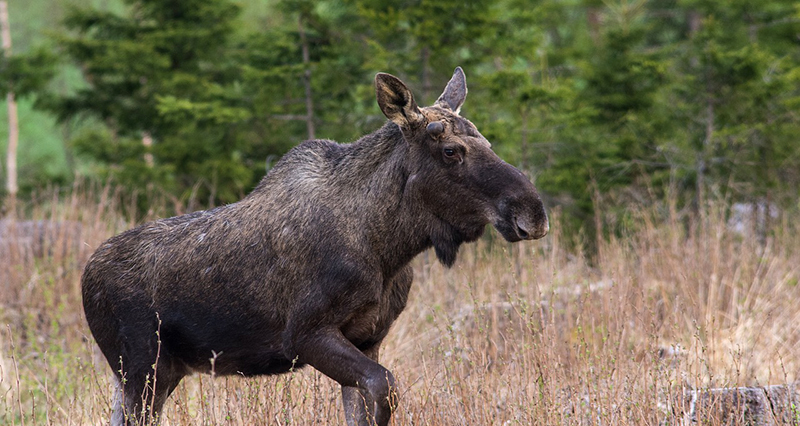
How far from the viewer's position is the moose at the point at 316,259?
4.66 metres

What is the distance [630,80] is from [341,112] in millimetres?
4490

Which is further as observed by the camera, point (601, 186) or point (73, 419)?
point (601, 186)

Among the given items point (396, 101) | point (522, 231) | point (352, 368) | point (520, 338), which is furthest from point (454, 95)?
point (520, 338)

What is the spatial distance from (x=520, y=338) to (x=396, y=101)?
3684 mm

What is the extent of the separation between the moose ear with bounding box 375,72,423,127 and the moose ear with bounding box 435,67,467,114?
416 mm

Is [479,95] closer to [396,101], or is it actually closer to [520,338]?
[520,338]

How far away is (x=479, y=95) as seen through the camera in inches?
509

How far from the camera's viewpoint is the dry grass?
5.20m

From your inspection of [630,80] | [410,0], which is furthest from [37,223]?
[630,80]

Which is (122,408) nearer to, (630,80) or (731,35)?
(630,80)

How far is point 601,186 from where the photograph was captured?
13.0 metres

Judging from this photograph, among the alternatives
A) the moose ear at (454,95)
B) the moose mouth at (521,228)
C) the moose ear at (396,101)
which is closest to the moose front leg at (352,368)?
the moose mouth at (521,228)

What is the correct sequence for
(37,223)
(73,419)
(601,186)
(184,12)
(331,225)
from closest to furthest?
(331,225) → (73,419) → (37,223) → (601,186) → (184,12)

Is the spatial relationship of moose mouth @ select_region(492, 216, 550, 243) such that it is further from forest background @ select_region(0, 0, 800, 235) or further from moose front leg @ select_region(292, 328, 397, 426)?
forest background @ select_region(0, 0, 800, 235)
